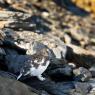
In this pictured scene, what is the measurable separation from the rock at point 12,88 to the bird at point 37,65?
3.39 ft

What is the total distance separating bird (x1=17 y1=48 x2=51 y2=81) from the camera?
10.8m

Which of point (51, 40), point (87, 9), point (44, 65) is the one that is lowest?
point (87, 9)

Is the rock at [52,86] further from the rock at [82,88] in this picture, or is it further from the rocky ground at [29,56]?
the rock at [82,88]

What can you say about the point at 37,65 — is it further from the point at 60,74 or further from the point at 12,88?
the point at 12,88

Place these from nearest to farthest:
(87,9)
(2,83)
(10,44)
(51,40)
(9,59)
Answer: (2,83) → (9,59) → (10,44) → (51,40) → (87,9)

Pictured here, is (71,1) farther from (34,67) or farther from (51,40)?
(34,67)

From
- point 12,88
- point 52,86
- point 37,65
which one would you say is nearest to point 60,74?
Result: point 52,86

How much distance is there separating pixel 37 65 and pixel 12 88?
196 centimetres

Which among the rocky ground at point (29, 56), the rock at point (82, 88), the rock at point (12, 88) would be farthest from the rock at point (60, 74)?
the rock at point (12, 88)

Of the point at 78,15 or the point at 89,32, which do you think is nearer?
the point at 89,32

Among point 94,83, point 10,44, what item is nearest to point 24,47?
point 10,44

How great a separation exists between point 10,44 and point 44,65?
1765 millimetres

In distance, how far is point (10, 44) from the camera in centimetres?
1248

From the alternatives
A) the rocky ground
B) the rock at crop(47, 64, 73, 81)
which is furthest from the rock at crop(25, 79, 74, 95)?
the rock at crop(47, 64, 73, 81)
